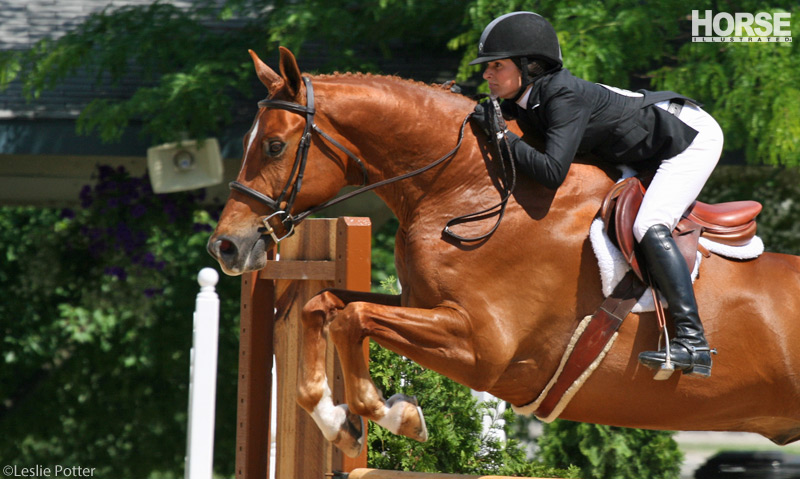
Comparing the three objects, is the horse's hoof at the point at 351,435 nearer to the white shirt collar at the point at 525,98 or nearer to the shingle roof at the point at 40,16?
the white shirt collar at the point at 525,98

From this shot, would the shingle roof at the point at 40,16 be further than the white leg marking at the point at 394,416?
Yes

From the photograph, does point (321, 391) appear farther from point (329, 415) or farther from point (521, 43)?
point (521, 43)

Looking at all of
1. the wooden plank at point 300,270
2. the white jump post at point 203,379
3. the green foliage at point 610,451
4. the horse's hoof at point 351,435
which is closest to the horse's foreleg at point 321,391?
the horse's hoof at point 351,435

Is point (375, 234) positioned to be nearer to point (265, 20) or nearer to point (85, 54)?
point (265, 20)

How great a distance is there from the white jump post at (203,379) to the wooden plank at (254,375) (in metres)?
0.33

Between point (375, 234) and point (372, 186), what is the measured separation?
15.7ft

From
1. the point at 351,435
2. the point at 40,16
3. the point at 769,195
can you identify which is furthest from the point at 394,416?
the point at 40,16

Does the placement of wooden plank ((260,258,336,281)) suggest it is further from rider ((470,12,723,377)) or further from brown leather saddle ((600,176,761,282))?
brown leather saddle ((600,176,761,282))

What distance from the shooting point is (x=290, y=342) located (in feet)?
13.3

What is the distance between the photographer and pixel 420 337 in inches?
118

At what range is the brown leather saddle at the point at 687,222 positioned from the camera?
3129 mm

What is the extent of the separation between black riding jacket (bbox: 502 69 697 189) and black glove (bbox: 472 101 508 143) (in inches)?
2.0

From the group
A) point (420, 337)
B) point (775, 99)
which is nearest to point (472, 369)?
point (420, 337)

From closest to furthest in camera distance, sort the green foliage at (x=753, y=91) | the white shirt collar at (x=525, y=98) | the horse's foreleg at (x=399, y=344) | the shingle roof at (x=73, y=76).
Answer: the horse's foreleg at (x=399, y=344) < the white shirt collar at (x=525, y=98) < the green foliage at (x=753, y=91) < the shingle roof at (x=73, y=76)
